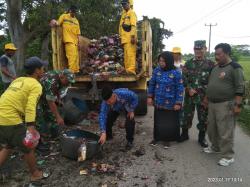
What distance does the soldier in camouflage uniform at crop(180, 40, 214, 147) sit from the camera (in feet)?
18.8

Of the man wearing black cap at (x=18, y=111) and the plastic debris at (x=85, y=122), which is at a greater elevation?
the man wearing black cap at (x=18, y=111)

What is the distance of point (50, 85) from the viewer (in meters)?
5.50

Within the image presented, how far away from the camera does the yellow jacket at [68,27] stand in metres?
7.88

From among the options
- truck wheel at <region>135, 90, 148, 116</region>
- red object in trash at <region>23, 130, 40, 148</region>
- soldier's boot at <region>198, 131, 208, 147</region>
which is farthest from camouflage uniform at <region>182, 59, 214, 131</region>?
red object in trash at <region>23, 130, 40, 148</region>

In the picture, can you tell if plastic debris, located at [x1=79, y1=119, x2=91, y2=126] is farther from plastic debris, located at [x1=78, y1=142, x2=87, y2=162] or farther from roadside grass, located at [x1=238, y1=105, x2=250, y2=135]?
roadside grass, located at [x1=238, y1=105, x2=250, y2=135]

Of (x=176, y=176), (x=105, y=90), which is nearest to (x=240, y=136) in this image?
(x=176, y=176)

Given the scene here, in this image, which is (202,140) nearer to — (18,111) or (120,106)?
(120,106)

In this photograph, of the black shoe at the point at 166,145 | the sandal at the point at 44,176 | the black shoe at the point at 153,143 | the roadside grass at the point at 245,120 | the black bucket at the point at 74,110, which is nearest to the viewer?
the sandal at the point at 44,176

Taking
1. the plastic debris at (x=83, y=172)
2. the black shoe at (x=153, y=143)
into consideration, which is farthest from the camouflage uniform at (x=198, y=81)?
the plastic debris at (x=83, y=172)

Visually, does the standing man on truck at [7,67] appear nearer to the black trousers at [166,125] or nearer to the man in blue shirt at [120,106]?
the man in blue shirt at [120,106]

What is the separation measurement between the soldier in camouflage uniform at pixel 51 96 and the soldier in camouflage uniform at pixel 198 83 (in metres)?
2.06

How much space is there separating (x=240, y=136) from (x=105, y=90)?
336 cm

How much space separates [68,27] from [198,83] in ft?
11.9

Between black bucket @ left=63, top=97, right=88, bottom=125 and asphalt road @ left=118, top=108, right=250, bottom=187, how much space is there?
1.67 metres
